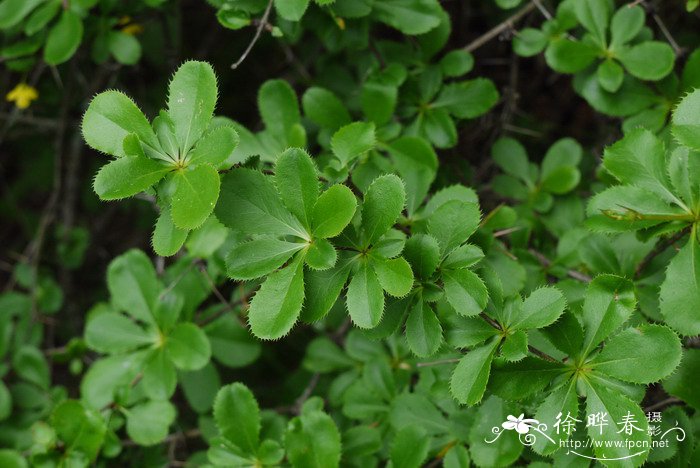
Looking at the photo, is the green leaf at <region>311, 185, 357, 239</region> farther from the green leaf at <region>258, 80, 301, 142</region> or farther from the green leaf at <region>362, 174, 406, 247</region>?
the green leaf at <region>258, 80, 301, 142</region>

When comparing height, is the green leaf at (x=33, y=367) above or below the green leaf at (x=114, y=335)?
below

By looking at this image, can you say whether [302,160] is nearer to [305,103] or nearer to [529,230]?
[305,103]

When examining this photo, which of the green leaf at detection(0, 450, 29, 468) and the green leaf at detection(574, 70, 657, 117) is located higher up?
the green leaf at detection(574, 70, 657, 117)

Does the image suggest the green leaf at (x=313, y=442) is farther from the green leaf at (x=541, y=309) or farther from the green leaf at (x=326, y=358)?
the green leaf at (x=541, y=309)

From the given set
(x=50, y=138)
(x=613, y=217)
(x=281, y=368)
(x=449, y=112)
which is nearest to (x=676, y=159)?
(x=613, y=217)

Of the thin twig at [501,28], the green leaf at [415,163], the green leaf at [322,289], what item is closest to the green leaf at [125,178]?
the green leaf at [322,289]

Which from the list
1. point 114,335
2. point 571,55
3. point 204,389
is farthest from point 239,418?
point 571,55

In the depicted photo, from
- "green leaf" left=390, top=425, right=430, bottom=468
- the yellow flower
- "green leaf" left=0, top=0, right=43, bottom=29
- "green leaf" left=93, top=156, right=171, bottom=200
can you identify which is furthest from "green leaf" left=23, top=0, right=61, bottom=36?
"green leaf" left=390, top=425, right=430, bottom=468
